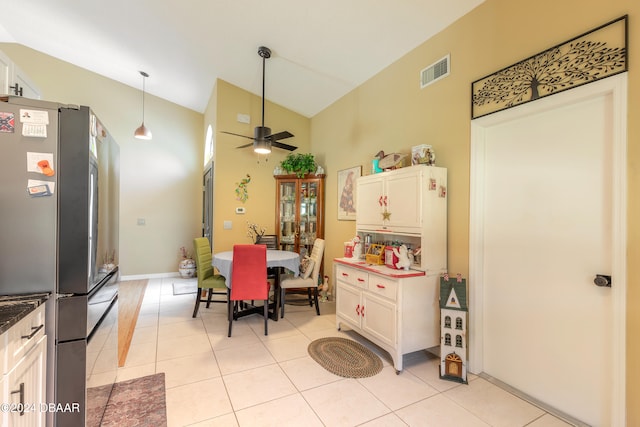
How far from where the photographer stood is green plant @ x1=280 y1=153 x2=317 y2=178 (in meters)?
4.82

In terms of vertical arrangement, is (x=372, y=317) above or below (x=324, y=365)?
above

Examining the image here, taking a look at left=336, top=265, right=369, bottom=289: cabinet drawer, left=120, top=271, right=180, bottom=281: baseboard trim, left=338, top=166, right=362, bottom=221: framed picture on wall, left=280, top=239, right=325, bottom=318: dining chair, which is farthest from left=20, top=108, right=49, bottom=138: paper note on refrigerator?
left=120, top=271, right=180, bottom=281: baseboard trim

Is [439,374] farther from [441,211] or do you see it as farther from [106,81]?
[106,81]

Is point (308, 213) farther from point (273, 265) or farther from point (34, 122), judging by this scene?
point (34, 122)

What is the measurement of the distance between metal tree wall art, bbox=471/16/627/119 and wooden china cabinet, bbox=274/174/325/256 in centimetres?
292

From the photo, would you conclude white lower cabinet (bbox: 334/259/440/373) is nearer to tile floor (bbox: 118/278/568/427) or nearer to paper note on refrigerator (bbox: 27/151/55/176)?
tile floor (bbox: 118/278/568/427)

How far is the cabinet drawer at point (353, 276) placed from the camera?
297 cm

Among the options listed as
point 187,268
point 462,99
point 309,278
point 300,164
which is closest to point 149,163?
point 187,268

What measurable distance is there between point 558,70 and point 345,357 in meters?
2.88

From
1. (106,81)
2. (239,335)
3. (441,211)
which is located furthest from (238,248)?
(106,81)

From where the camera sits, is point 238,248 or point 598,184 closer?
point 598,184

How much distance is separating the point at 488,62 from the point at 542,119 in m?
0.68

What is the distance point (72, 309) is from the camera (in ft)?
4.90

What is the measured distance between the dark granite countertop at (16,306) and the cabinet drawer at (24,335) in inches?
1.5
